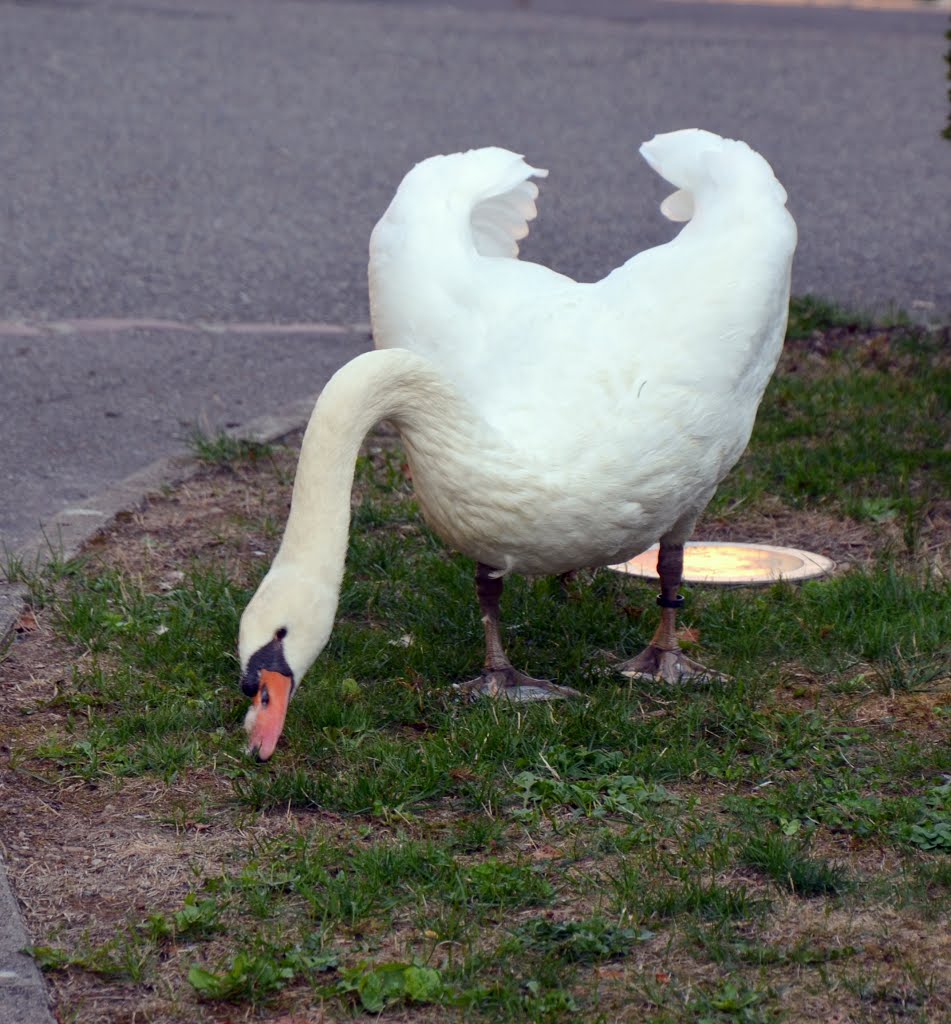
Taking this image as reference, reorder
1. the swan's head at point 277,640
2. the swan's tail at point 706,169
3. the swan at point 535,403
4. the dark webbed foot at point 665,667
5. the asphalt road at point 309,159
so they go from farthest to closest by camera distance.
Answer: the asphalt road at point 309,159 → the dark webbed foot at point 665,667 → the swan's tail at point 706,169 → the swan at point 535,403 → the swan's head at point 277,640

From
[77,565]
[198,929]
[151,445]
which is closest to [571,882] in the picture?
[198,929]

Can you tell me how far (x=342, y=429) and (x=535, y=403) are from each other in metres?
0.45

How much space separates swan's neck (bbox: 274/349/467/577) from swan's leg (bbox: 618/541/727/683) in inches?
39.0

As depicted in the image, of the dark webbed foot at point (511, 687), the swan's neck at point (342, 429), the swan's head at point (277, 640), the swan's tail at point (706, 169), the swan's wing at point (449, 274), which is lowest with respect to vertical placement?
the dark webbed foot at point (511, 687)

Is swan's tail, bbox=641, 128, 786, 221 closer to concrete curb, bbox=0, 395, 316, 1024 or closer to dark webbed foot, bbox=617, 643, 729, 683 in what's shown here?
dark webbed foot, bbox=617, 643, 729, 683

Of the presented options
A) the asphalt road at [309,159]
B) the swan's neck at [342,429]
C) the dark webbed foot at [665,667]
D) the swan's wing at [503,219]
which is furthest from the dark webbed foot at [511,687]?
the asphalt road at [309,159]

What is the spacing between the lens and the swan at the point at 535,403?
11.9 ft

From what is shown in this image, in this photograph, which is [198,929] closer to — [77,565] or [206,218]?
[77,565]

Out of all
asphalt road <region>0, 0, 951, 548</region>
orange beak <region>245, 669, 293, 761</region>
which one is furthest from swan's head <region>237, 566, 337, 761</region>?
asphalt road <region>0, 0, 951, 548</region>

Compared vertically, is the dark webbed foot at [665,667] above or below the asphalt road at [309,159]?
below

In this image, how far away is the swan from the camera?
143 inches

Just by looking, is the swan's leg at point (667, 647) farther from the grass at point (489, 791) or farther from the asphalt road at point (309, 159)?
the asphalt road at point (309, 159)

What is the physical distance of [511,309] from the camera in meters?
4.15

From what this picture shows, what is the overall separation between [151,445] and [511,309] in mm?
2412
